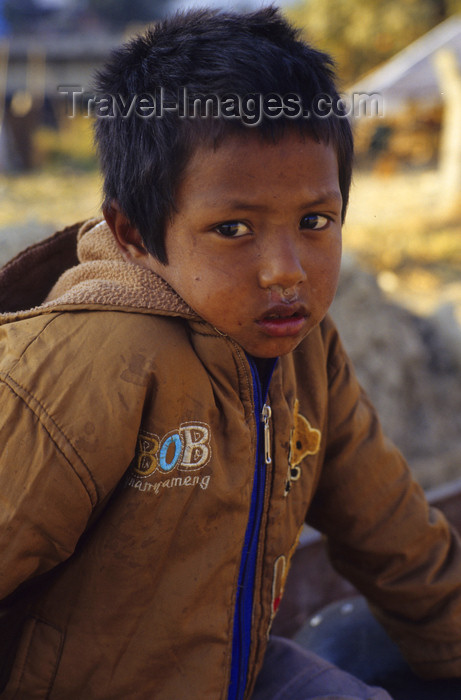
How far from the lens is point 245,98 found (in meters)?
0.91

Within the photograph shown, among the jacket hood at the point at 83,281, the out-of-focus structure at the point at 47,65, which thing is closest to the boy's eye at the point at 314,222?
the jacket hood at the point at 83,281

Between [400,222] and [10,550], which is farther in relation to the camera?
[400,222]

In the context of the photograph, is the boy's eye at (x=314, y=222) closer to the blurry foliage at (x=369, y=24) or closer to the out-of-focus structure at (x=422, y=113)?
the out-of-focus structure at (x=422, y=113)

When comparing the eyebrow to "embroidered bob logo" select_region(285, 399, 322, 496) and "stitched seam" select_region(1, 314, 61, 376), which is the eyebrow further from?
"embroidered bob logo" select_region(285, 399, 322, 496)

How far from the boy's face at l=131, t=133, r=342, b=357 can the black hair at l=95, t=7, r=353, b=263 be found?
2 cm

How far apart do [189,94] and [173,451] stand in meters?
0.50

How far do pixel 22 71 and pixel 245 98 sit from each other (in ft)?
62.5

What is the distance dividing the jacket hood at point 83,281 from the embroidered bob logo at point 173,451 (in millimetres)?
171

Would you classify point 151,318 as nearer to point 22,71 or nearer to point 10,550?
point 10,550

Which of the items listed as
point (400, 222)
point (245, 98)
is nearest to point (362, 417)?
point (245, 98)

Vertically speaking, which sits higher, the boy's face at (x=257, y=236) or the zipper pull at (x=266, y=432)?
the boy's face at (x=257, y=236)

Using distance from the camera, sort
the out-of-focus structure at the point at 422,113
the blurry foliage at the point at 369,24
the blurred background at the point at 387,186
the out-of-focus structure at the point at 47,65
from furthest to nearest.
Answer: the out-of-focus structure at the point at 47,65
the blurry foliage at the point at 369,24
the out-of-focus structure at the point at 422,113
the blurred background at the point at 387,186

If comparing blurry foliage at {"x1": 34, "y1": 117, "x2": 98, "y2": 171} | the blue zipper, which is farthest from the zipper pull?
blurry foliage at {"x1": 34, "y1": 117, "x2": 98, "y2": 171}

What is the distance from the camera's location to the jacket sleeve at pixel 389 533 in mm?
1343
